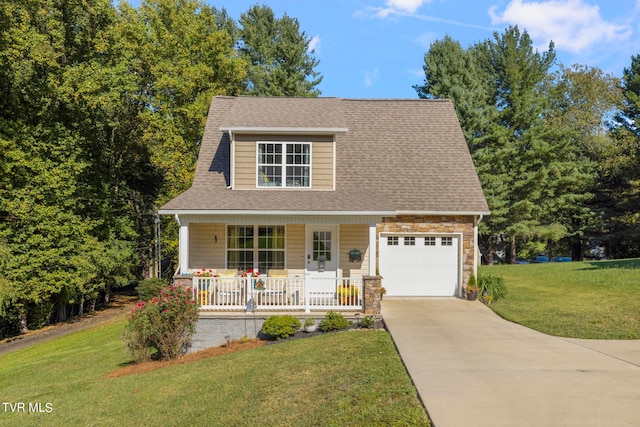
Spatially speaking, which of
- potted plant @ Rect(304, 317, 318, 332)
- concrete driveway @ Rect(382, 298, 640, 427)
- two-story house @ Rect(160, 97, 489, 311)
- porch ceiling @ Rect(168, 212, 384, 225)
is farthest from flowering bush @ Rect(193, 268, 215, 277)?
concrete driveway @ Rect(382, 298, 640, 427)

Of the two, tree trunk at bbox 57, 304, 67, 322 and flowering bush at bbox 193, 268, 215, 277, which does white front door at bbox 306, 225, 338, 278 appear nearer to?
flowering bush at bbox 193, 268, 215, 277

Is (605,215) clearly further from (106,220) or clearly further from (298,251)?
(106,220)

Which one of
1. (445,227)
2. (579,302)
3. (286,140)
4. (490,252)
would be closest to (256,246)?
(286,140)

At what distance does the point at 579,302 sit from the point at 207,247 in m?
11.9

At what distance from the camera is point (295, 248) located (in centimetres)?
1462

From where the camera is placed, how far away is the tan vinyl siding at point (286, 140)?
48.3 ft

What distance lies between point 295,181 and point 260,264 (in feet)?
9.46

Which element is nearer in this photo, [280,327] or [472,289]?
[280,327]

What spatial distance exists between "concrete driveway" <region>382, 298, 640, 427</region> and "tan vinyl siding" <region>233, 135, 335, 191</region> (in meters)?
5.09

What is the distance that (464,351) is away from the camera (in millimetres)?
8914

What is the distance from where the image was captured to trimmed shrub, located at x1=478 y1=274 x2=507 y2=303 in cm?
1463

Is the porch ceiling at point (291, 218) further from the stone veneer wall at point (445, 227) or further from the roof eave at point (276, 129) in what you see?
the roof eave at point (276, 129)

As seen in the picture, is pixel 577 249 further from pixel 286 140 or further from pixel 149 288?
pixel 149 288

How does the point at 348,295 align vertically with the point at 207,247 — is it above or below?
below
